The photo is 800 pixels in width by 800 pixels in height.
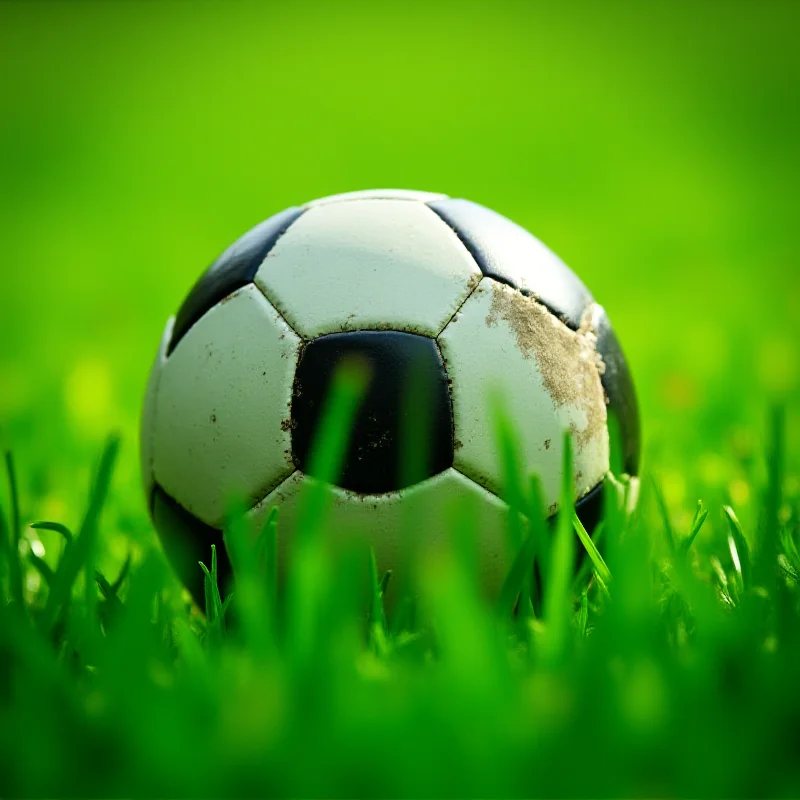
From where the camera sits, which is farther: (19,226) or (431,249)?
(19,226)

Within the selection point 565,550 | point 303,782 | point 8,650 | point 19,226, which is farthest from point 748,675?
point 19,226

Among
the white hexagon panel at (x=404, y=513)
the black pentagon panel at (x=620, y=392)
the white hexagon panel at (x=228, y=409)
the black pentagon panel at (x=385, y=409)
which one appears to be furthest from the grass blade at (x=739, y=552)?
the white hexagon panel at (x=228, y=409)

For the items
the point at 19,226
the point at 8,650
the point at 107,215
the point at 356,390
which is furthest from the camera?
the point at 107,215

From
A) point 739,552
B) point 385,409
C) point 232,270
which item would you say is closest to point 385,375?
point 385,409

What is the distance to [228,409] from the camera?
1.89 metres

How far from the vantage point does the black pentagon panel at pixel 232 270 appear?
6.68ft

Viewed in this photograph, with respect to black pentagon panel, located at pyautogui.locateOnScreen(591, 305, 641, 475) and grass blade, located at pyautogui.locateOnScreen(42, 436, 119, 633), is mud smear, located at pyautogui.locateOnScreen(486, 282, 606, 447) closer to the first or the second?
black pentagon panel, located at pyautogui.locateOnScreen(591, 305, 641, 475)

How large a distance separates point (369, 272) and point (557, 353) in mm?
418

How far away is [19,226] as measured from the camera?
1009 cm

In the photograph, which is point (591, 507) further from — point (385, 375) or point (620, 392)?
point (385, 375)

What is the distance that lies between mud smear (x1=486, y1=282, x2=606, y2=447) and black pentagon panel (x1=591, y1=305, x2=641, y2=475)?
5 centimetres

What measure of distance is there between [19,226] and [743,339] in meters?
7.98

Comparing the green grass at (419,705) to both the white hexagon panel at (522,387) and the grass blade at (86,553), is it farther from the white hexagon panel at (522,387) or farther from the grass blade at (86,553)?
the white hexagon panel at (522,387)

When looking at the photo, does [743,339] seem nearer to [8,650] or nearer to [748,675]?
[748,675]
